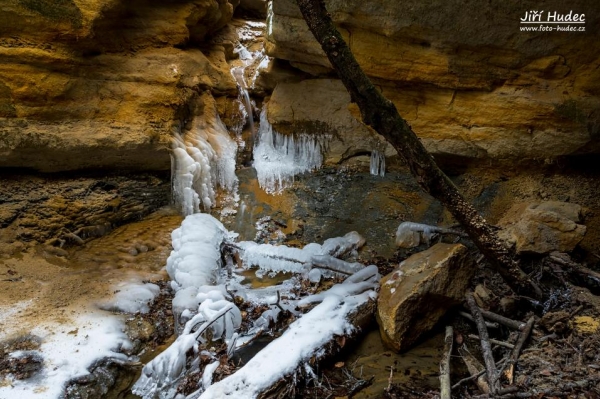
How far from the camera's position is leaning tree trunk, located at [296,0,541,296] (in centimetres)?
348

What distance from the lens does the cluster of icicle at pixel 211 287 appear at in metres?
3.80

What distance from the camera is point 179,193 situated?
6.69m

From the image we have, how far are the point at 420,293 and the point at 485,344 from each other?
68 cm

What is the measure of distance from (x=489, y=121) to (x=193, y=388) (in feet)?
17.5

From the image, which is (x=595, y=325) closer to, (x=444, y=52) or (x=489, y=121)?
(x=489, y=121)

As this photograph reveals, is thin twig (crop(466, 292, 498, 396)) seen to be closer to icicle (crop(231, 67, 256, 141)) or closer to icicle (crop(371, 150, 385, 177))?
icicle (crop(371, 150, 385, 177))

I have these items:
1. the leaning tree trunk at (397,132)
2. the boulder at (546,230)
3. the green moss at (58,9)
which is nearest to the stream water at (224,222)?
the leaning tree trunk at (397,132)

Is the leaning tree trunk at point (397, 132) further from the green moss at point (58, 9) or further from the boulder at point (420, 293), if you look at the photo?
the green moss at point (58, 9)

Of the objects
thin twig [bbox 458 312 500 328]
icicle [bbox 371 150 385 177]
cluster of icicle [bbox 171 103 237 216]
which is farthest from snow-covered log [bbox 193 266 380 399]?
cluster of icicle [bbox 171 103 237 216]

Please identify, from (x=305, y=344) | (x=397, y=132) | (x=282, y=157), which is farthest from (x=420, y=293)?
(x=282, y=157)

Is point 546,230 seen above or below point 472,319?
above

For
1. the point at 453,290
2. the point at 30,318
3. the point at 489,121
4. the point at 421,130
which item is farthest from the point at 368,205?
the point at 30,318

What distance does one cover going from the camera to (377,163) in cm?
708

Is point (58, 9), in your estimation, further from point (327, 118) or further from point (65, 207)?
point (327, 118)
